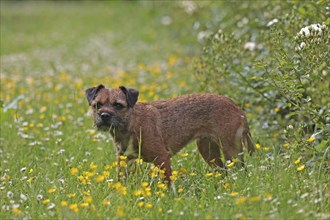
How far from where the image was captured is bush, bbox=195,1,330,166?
16.6ft

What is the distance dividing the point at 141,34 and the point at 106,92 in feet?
37.7

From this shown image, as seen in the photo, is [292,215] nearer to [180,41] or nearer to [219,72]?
[219,72]

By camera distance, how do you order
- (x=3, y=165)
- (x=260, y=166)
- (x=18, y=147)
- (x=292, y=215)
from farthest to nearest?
(x=18, y=147)
(x=3, y=165)
(x=260, y=166)
(x=292, y=215)

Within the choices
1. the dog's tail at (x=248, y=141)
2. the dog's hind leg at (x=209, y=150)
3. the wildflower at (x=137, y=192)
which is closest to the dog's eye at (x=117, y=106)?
the dog's hind leg at (x=209, y=150)

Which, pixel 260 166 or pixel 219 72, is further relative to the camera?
pixel 219 72

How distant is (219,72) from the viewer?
7152 millimetres

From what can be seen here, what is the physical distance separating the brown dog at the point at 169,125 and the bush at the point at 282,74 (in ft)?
1.43

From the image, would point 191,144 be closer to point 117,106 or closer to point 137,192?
point 117,106

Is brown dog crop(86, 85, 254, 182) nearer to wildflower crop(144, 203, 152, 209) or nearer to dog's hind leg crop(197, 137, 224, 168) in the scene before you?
dog's hind leg crop(197, 137, 224, 168)

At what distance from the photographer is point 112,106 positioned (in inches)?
218

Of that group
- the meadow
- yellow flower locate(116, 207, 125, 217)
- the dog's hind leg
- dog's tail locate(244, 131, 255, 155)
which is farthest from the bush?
yellow flower locate(116, 207, 125, 217)

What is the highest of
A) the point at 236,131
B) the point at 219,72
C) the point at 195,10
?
the point at 195,10

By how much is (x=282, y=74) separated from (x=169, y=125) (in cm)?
113

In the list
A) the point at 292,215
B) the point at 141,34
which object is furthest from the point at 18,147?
the point at 141,34
